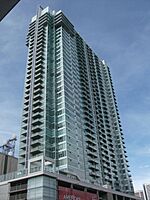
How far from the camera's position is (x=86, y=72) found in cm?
12244

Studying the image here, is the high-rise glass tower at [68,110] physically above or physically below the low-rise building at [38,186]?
above

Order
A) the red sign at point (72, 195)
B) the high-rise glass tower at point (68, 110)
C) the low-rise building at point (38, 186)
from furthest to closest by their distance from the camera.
→ the high-rise glass tower at point (68, 110) < the red sign at point (72, 195) < the low-rise building at point (38, 186)

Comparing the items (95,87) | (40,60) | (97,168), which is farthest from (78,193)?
(95,87)

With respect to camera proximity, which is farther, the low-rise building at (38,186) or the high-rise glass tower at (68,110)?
the high-rise glass tower at (68,110)

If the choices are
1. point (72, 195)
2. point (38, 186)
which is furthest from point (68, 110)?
point (38, 186)

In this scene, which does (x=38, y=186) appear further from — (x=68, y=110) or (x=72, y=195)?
(x=68, y=110)

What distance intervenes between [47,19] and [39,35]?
1070cm

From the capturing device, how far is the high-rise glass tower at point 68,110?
8356 cm

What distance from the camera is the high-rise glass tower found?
83.6 m

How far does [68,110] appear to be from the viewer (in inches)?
3575

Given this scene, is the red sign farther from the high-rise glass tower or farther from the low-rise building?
the high-rise glass tower

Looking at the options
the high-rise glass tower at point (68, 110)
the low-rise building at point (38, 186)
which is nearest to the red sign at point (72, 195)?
the low-rise building at point (38, 186)

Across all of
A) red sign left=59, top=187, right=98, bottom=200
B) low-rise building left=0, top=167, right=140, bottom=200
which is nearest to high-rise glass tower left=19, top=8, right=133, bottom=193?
low-rise building left=0, top=167, right=140, bottom=200

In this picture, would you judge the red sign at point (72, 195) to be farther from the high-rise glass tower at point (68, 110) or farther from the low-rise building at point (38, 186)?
the high-rise glass tower at point (68, 110)
